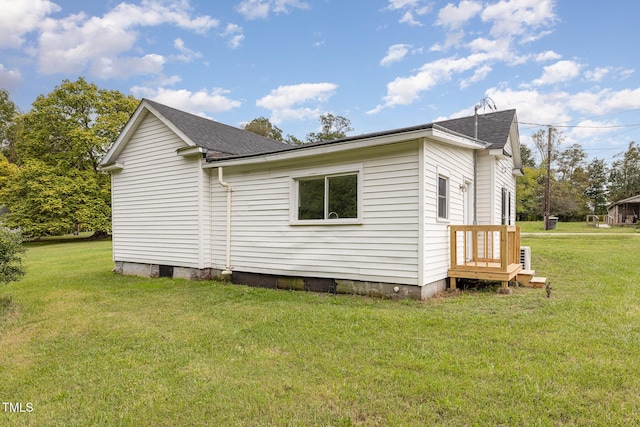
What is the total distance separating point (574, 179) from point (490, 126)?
4552 centimetres

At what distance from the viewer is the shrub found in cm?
593

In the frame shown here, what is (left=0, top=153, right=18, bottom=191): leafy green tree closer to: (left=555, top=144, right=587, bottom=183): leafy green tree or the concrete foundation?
the concrete foundation

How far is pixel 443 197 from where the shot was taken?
681 cm

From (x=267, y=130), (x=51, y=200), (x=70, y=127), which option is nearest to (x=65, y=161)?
(x=70, y=127)

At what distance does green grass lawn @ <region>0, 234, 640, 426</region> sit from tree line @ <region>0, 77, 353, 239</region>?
21327 millimetres

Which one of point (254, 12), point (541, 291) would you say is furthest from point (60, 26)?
point (541, 291)

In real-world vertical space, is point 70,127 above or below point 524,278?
above

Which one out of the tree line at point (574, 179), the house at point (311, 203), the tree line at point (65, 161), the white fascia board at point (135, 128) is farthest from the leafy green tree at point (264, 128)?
the tree line at point (574, 179)

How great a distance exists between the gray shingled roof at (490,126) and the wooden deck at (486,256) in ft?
7.80

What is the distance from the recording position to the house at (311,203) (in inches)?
240

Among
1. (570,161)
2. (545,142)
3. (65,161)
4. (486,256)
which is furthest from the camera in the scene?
(570,161)

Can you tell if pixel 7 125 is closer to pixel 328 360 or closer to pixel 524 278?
pixel 328 360

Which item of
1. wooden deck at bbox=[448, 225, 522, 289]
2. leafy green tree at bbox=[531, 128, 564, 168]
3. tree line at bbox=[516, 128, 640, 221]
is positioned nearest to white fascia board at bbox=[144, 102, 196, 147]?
wooden deck at bbox=[448, 225, 522, 289]

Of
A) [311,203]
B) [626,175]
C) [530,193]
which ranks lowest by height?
[311,203]
